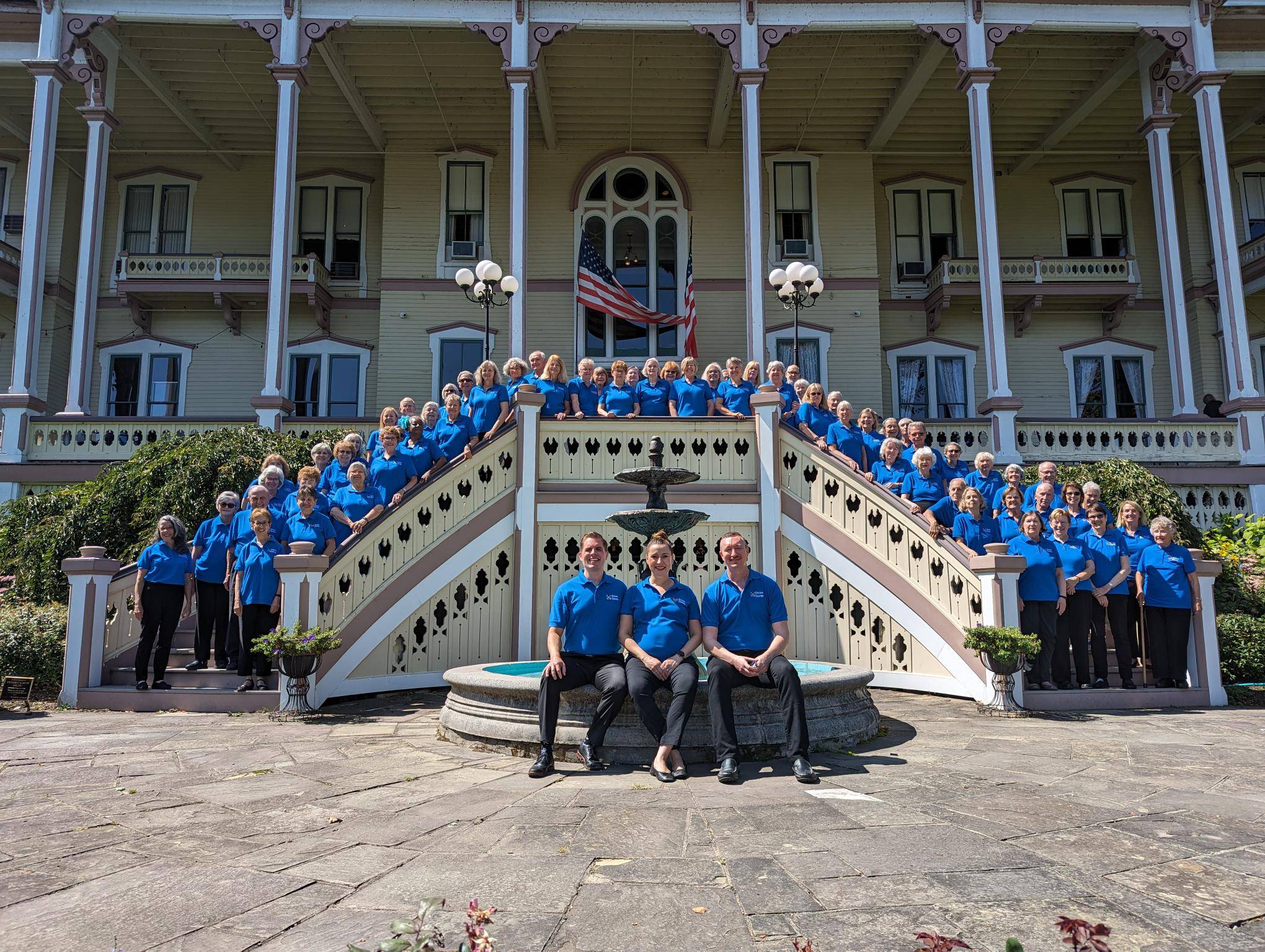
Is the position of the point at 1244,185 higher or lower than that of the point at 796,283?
higher

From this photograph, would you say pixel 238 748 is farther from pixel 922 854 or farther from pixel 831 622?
pixel 831 622

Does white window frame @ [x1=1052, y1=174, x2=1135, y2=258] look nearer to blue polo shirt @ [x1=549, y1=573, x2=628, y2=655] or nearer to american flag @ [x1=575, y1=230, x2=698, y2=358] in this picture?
american flag @ [x1=575, y1=230, x2=698, y2=358]

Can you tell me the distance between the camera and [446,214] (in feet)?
69.2

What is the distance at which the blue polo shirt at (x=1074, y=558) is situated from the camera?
31.1 ft

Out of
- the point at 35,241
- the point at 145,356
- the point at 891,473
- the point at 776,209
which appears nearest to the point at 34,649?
the point at 35,241

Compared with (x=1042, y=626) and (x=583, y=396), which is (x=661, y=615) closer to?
(x=1042, y=626)

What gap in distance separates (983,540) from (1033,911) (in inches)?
279

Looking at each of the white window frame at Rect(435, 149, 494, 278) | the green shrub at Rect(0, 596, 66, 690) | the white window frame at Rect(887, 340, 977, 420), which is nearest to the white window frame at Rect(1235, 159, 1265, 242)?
the white window frame at Rect(887, 340, 977, 420)

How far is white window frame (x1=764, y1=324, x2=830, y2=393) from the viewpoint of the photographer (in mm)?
20828

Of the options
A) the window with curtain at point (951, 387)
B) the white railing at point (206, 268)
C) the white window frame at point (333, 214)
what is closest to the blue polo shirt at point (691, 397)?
the window with curtain at point (951, 387)

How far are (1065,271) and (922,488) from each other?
12860 mm

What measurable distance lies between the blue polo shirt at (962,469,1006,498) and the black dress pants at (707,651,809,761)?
19.5 ft

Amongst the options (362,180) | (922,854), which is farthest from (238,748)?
(362,180)

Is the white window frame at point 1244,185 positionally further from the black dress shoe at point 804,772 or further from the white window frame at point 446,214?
the black dress shoe at point 804,772
